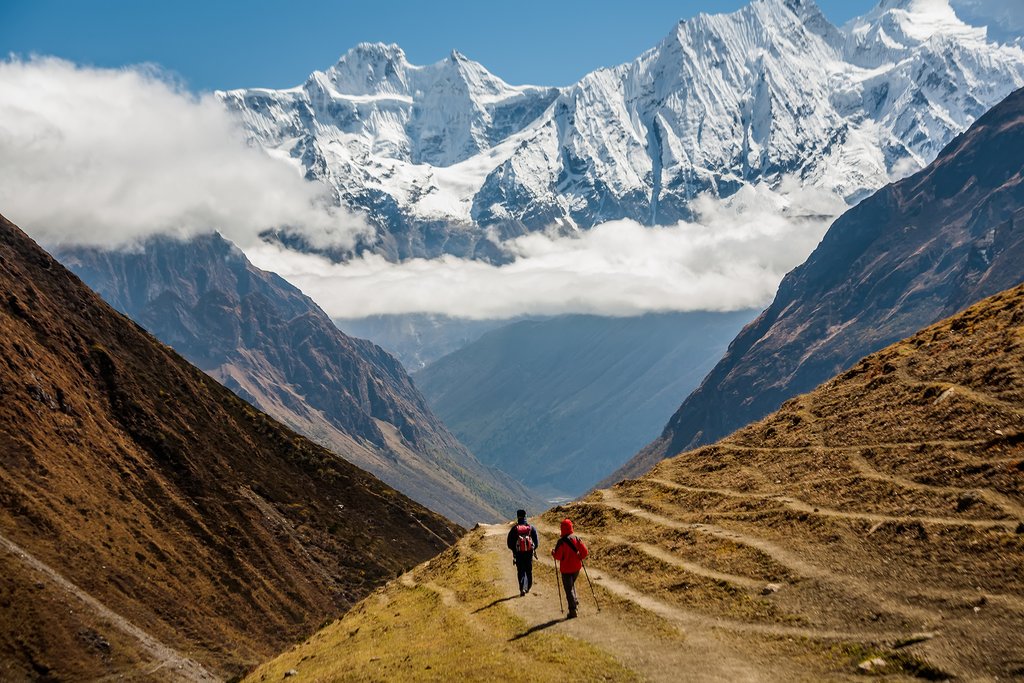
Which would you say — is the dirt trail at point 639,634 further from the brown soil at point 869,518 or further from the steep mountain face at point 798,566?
the brown soil at point 869,518

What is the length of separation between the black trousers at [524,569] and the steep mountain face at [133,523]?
78.0 metres

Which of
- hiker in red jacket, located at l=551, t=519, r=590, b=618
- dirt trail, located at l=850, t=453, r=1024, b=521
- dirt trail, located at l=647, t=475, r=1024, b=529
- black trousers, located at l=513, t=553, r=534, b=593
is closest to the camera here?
dirt trail, located at l=647, t=475, r=1024, b=529

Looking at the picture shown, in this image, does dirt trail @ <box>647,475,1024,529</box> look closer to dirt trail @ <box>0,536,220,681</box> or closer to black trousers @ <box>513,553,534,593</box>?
black trousers @ <box>513,553,534,593</box>

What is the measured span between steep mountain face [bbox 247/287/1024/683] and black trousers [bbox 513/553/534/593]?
90 centimetres

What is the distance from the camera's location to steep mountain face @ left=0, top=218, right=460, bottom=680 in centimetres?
10938

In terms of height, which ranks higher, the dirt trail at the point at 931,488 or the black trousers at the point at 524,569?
the black trousers at the point at 524,569

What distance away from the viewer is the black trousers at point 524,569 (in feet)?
136

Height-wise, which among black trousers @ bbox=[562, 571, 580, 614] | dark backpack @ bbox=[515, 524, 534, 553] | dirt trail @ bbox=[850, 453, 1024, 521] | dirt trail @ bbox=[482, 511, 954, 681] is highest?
dark backpack @ bbox=[515, 524, 534, 553]

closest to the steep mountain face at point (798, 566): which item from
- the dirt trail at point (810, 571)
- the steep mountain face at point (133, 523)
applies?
the dirt trail at point (810, 571)

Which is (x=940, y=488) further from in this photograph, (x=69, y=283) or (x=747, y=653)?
(x=69, y=283)

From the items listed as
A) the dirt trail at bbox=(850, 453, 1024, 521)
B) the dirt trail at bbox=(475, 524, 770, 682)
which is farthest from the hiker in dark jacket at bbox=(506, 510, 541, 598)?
the dirt trail at bbox=(850, 453, 1024, 521)

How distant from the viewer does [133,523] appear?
143 m

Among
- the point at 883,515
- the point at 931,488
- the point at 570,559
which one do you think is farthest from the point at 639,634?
the point at 931,488

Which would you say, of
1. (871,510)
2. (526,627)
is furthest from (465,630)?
(871,510)
